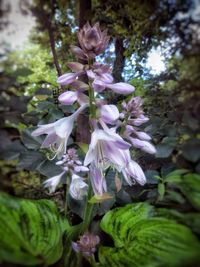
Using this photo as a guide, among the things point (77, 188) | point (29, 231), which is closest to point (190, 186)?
point (29, 231)

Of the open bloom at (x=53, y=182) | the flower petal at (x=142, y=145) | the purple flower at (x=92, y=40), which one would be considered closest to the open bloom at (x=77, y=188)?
the open bloom at (x=53, y=182)

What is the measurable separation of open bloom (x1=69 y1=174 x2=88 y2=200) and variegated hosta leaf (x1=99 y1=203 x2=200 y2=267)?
84 mm

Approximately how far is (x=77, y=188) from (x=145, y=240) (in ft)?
0.87

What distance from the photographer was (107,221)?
0.98m

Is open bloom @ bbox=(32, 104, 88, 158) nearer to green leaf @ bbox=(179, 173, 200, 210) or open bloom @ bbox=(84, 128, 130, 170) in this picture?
open bloom @ bbox=(84, 128, 130, 170)

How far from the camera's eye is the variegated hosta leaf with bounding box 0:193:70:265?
0.60 meters

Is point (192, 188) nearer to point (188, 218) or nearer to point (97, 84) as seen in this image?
point (188, 218)

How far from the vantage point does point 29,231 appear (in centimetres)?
75

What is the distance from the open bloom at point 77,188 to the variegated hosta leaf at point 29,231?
72 millimetres

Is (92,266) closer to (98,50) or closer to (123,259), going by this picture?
(123,259)

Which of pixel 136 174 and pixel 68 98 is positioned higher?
pixel 68 98

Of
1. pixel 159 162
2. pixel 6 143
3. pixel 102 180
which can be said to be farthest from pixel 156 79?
pixel 6 143

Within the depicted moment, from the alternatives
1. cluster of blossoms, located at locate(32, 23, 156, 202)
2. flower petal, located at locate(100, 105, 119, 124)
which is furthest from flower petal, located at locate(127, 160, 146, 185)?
flower petal, located at locate(100, 105, 119, 124)

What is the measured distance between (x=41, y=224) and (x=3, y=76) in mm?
327
